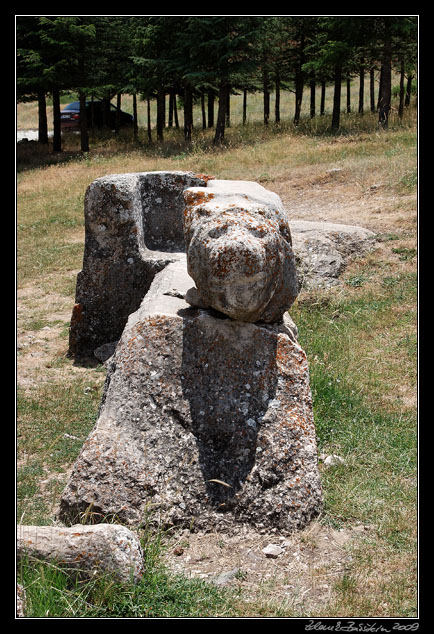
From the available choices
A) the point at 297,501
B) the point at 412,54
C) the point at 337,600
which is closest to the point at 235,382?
the point at 297,501

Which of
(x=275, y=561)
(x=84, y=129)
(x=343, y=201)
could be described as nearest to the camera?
(x=275, y=561)

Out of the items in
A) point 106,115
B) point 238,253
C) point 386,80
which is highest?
point 106,115

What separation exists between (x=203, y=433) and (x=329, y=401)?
1816mm

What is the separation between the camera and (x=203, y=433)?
433 centimetres

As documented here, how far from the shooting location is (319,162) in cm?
1783

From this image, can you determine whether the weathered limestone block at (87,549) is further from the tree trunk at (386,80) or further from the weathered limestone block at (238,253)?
the tree trunk at (386,80)

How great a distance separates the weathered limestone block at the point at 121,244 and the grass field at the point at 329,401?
63 centimetres

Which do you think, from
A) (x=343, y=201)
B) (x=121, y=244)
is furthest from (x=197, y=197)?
(x=343, y=201)

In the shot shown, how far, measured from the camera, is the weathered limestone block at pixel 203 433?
13.3 feet

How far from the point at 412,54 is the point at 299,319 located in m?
17.4

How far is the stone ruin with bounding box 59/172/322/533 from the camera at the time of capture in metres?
4.05

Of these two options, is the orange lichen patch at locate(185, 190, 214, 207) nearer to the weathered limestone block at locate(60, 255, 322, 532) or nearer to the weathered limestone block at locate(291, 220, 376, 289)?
the weathered limestone block at locate(60, 255, 322, 532)

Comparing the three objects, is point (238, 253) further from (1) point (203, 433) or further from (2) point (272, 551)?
(2) point (272, 551)

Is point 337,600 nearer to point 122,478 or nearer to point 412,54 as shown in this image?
point 122,478
